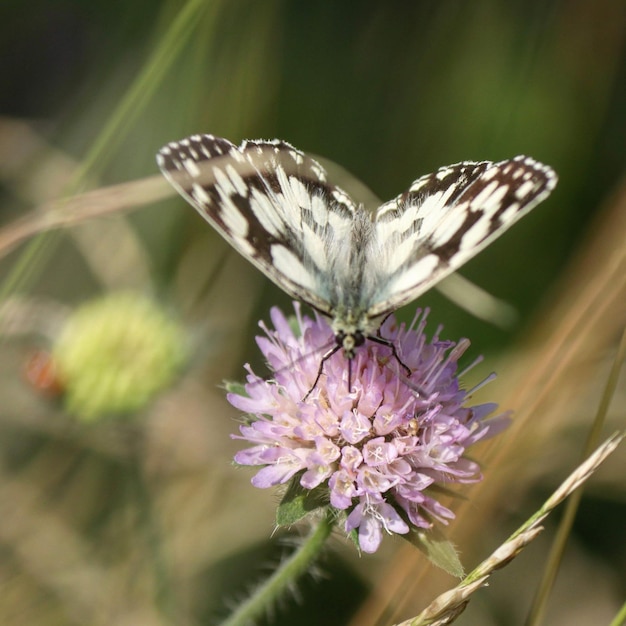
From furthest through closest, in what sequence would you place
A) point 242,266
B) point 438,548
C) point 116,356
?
1. point 242,266
2. point 116,356
3. point 438,548

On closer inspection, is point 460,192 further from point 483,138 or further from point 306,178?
point 483,138

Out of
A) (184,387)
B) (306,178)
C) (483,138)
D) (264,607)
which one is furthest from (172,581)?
(483,138)

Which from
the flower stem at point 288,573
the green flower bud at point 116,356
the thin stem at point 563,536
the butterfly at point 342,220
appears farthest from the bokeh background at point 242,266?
the butterfly at point 342,220

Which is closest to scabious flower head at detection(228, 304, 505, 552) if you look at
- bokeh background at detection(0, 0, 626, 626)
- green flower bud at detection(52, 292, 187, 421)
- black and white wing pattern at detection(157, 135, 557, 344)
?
black and white wing pattern at detection(157, 135, 557, 344)

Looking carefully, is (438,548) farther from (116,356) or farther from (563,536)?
(116,356)

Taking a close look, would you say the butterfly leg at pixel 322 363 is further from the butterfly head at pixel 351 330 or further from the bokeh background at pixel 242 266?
the bokeh background at pixel 242 266

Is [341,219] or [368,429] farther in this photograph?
[341,219]

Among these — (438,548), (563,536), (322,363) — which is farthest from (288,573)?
(563,536)
